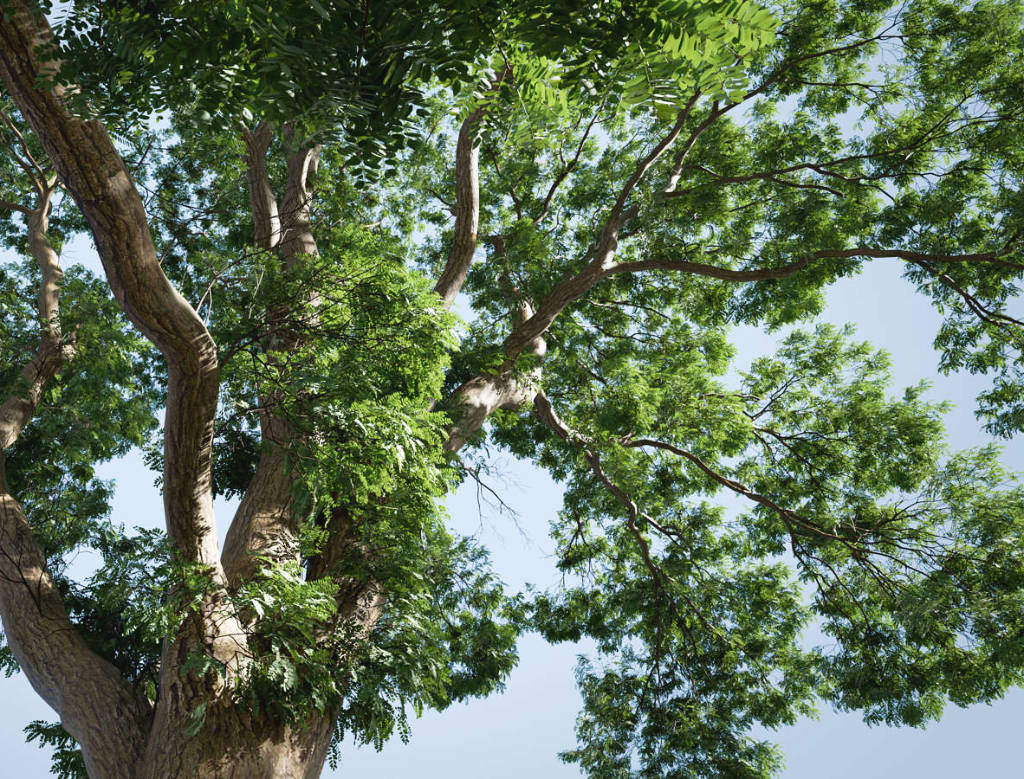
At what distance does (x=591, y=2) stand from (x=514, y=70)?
410 mm

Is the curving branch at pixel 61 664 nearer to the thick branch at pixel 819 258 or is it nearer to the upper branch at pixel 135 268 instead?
the upper branch at pixel 135 268

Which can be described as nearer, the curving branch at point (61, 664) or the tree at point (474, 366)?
the tree at point (474, 366)

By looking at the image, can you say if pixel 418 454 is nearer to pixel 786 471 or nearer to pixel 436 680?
pixel 436 680

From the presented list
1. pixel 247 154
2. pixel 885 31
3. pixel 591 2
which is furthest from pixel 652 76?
pixel 885 31

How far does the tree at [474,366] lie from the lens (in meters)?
2.07

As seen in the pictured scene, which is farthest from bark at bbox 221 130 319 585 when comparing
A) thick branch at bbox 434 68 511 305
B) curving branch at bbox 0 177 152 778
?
thick branch at bbox 434 68 511 305

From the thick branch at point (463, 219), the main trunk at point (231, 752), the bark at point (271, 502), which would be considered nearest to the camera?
the main trunk at point (231, 752)

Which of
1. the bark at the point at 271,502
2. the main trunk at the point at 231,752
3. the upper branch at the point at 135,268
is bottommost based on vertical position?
the main trunk at the point at 231,752

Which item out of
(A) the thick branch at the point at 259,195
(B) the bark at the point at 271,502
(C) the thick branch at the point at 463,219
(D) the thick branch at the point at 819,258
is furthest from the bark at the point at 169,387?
(D) the thick branch at the point at 819,258

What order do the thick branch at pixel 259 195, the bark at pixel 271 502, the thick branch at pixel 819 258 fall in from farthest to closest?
1. the thick branch at pixel 259 195
2. the thick branch at pixel 819 258
3. the bark at pixel 271 502

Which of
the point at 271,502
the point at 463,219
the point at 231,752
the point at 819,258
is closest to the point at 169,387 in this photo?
the point at 271,502

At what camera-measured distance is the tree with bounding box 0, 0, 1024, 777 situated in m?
2.07

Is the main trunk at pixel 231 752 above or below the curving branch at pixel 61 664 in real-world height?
below

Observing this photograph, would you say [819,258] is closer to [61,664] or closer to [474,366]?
[474,366]
